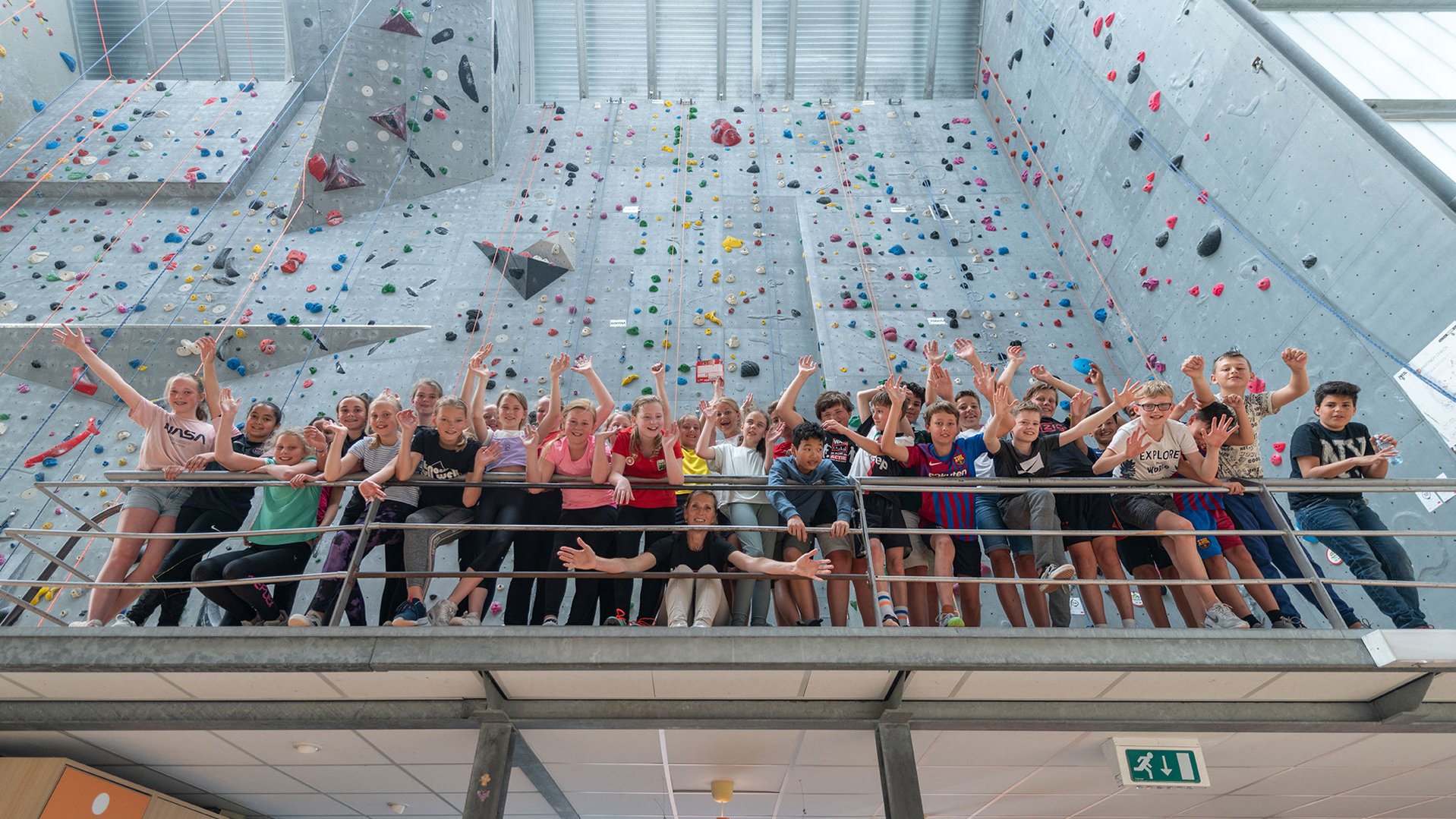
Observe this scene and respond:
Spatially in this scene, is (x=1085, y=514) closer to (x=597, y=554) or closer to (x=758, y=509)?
(x=758, y=509)

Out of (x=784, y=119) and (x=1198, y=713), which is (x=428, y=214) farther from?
(x=1198, y=713)

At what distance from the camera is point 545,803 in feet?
15.7

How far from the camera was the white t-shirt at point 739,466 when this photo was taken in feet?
13.0

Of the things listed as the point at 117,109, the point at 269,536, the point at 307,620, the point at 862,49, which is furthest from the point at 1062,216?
the point at 117,109

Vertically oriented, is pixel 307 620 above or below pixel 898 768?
above

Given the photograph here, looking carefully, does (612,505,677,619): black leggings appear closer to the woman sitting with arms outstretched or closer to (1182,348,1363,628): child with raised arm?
the woman sitting with arms outstretched

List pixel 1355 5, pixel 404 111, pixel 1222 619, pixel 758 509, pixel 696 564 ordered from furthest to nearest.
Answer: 1. pixel 404 111
2. pixel 1355 5
3. pixel 758 509
4. pixel 696 564
5. pixel 1222 619

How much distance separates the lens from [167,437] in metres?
3.94

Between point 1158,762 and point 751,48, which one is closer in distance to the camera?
point 1158,762

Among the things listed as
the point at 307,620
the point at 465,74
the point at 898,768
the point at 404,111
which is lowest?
the point at 898,768

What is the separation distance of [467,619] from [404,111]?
21.6 feet

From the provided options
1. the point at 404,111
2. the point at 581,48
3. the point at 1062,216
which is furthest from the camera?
the point at 581,48

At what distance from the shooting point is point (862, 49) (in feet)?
34.0

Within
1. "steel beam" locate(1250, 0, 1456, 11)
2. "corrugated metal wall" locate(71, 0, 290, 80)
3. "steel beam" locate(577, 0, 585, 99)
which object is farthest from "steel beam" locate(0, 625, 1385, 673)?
"corrugated metal wall" locate(71, 0, 290, 80)
